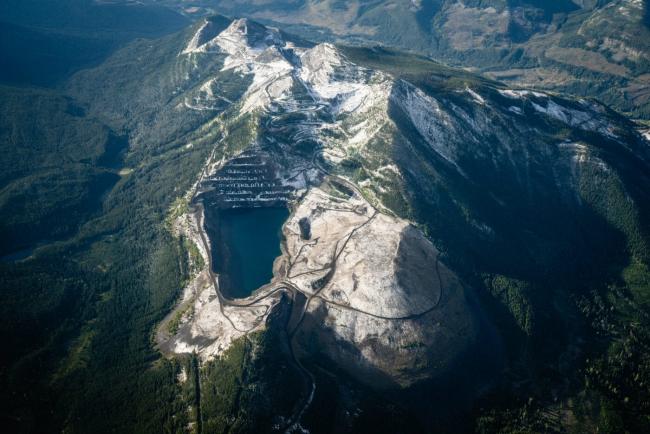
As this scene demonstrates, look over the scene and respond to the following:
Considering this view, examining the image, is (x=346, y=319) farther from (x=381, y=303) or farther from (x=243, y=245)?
(x=243, y=245)

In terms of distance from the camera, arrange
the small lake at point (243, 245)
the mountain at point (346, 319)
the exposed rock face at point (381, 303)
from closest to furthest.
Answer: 1. the mountain at point (346, 319)
2. the exposed rock face at point (381, 303)
3. the small lake at point (243, 245)

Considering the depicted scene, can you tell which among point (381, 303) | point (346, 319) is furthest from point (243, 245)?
point (381, 303)

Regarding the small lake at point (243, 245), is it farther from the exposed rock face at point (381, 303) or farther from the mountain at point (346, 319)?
the exposed rock face at point (381, 303)

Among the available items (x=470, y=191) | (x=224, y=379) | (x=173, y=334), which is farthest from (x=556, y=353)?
(x=173, y=334)

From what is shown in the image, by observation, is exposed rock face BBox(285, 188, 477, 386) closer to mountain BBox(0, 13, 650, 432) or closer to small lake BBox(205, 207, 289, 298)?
mountain BBox(0, 13, 650, 432)

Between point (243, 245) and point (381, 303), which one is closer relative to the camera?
point (381, 303)

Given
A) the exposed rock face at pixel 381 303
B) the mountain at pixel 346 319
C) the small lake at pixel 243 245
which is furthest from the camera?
the small lake at pixel 243 245

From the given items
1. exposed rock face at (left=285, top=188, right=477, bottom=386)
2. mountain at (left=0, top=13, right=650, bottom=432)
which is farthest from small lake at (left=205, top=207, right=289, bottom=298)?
exposed rock face at (left=285, top=188, right=477, bottom=386)

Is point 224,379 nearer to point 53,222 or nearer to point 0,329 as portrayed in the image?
point 0,329

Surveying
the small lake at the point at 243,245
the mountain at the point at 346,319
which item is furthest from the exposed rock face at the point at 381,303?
the small lake at the point at 243,245
